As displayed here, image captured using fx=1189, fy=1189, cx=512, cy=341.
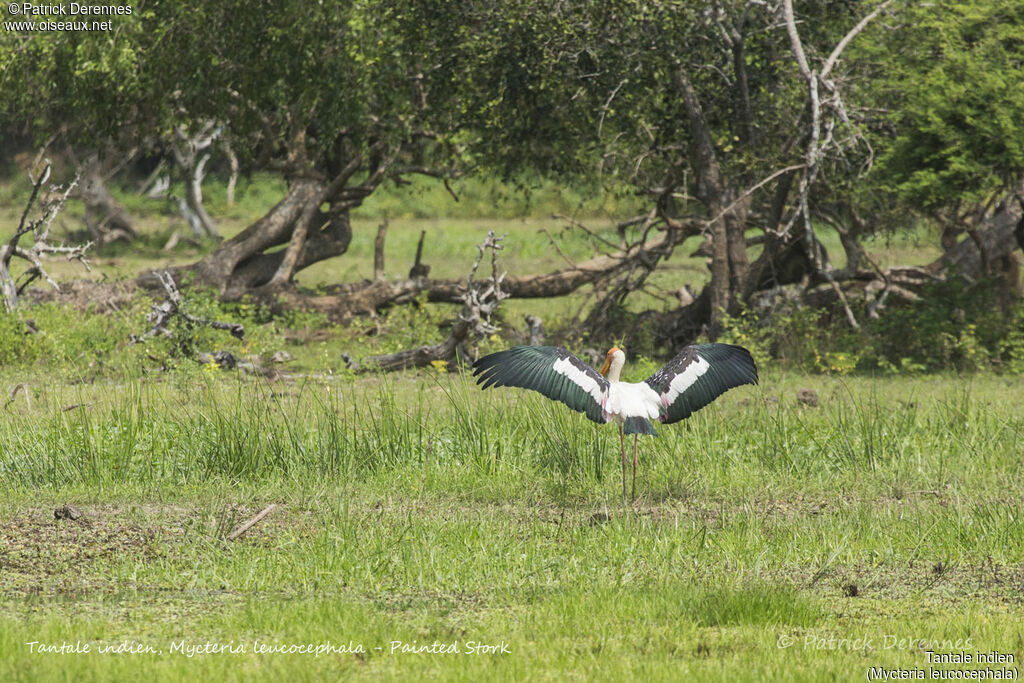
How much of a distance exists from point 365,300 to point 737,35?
5880mm

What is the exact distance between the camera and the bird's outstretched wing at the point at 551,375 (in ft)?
20.7

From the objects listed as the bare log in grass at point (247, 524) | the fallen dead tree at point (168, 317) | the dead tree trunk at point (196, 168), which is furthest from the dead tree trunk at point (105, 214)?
the bare log in grass at point (247, 524)

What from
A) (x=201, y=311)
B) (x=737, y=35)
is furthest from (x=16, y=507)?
(x=737, y=35)

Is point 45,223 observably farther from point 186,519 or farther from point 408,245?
point 408,245

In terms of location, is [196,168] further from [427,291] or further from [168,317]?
[168,317]

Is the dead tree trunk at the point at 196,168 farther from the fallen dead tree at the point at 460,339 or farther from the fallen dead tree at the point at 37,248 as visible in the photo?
the fallen dead tree at the point at 460,339

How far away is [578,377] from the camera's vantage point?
21.0 ft

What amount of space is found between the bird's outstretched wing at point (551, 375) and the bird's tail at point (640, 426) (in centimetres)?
19

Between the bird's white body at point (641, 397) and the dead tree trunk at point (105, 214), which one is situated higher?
the dead tree trunk at point (105, 214)

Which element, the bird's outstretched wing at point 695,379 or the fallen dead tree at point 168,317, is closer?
the bird's outstretched wing at point 695,379

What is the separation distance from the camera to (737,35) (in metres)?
11.7
